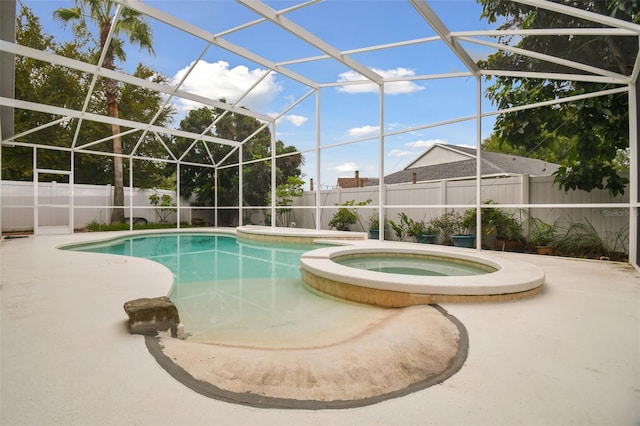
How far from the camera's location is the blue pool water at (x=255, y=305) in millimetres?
2967

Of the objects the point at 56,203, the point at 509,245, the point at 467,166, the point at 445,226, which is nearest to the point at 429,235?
the point at 445,226

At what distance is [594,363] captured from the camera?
2035mm

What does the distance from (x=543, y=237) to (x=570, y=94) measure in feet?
9.48

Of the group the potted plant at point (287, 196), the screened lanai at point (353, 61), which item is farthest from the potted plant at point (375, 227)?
the potted plant at point (287, 196)

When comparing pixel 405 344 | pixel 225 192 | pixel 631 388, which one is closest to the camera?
pixel 631 388

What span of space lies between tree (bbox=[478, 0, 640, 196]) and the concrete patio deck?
3.65 metres

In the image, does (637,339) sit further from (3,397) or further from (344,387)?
(3,397)

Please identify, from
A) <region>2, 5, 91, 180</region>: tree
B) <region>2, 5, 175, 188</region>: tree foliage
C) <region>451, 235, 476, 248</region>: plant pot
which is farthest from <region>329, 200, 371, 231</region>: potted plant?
<region>2, 5, 91, 180</region>: tree

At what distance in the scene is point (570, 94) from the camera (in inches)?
246

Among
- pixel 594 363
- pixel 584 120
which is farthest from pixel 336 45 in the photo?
pixel 594 363

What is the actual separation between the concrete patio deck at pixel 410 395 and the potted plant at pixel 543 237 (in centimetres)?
359

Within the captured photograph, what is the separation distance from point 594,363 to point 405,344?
3.71 ft

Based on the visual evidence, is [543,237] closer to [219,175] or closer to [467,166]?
[467,166]

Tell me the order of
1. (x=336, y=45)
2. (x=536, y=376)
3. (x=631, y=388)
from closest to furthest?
1. (x=631, y=388)
2. (x=536, y=376)
3. (x=336, y=45)
